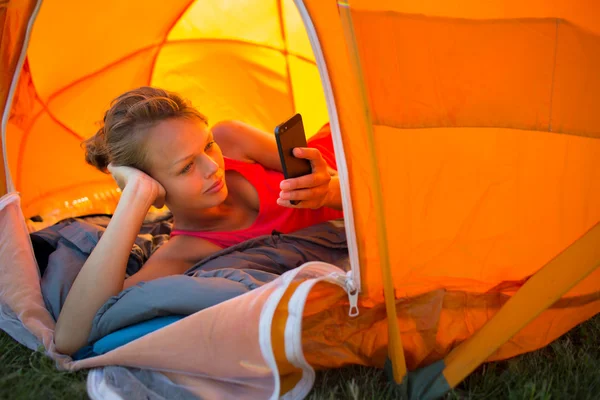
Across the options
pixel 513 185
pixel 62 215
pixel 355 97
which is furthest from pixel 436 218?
pixel 62 215

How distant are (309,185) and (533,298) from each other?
621 mm

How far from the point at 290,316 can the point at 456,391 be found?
14.4 inches

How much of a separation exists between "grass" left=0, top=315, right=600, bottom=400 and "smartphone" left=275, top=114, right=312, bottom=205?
0.50 m

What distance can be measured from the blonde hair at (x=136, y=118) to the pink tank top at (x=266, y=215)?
0.24 metres

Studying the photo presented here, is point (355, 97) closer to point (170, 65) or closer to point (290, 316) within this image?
point (290, 316)

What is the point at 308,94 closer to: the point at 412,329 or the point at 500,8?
the point at 500,8

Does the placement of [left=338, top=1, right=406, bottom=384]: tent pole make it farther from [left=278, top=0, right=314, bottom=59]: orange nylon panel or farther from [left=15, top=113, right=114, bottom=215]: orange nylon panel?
[left=15, top=113, right=114, bottom=215]: orange nylon panel

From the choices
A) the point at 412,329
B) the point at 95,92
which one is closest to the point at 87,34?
the point at 95,92

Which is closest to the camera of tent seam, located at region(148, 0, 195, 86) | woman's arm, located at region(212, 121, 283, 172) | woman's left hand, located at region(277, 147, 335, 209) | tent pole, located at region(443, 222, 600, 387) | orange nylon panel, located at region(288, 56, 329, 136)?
tent pole, located at region(443, 222, 600, 387)

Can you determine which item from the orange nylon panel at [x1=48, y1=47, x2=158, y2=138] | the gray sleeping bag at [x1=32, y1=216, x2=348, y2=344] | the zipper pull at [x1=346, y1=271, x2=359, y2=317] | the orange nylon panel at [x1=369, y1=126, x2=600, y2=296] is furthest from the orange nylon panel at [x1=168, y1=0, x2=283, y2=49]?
the zipper pull at [x1=346, y1=271, x2=359, y2=317]

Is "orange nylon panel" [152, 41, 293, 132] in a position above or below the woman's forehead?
below

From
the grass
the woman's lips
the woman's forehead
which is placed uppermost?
the woman's forehead

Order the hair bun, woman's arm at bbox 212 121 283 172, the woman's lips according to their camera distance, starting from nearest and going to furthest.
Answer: the woman's lips → the hair bun → woman's arm at bbox 212 121 283 172

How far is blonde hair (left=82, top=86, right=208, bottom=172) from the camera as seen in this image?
1.77 metres
